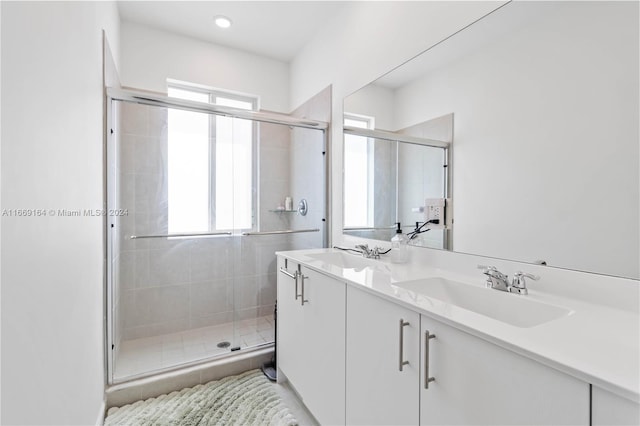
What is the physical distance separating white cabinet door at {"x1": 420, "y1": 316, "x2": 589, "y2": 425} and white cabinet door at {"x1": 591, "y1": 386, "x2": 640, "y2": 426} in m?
0.01

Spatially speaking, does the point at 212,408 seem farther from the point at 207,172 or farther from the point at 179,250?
the point at 207,172

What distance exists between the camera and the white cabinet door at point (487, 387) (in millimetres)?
580

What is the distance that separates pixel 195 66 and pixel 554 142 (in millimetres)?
2791

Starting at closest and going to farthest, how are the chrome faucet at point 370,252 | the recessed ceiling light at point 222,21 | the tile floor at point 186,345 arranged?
the chrome faucet at point 370,252 < the tile floor at point 186,345 < the recessed ceiling light at point 222,21

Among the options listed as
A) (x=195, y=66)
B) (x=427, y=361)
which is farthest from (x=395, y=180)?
(x=195, y=66)

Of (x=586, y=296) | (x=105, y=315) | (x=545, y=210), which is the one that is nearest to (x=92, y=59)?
(x=105, y=315)

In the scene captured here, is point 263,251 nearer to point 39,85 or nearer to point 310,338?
point 310,338

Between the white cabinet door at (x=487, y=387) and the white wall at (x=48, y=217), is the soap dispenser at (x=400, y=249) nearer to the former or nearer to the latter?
the white cabinet door at (x=487, y=387)

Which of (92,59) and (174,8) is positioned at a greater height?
(174,8)

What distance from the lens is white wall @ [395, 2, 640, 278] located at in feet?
2.98

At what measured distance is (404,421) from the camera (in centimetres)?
95

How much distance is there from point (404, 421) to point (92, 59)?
205 centimetres

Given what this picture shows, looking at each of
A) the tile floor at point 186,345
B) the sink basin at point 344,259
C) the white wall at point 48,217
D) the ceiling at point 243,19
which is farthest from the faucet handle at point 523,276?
the ceiling at point 243,19

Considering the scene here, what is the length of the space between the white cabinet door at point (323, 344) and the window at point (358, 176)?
2.23ft
